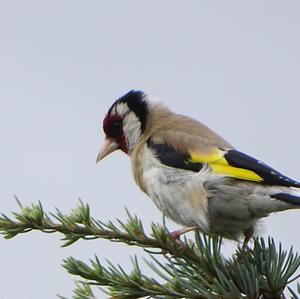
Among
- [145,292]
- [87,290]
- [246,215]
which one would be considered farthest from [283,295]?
[246,215]

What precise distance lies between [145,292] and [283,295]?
0.45 m

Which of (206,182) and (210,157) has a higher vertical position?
(210,157)

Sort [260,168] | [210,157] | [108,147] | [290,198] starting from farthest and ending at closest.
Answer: [108,147]
[210,157]
[260,168]
[290,198]

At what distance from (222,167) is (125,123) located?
4.00 feet

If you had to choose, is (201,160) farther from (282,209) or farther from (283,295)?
(283,295)

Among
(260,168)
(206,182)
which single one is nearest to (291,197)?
(260,168)

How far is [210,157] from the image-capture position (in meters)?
3.51

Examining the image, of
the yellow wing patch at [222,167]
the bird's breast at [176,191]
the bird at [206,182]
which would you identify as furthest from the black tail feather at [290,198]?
the bird's breast at [176,191]

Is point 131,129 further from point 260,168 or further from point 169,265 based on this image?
point 169,265

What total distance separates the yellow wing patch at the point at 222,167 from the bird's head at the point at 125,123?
32.1 inches

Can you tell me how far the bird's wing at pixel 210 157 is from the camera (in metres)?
3.22

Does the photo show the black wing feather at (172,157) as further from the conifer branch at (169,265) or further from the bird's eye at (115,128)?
the conifer branch at (169,265)

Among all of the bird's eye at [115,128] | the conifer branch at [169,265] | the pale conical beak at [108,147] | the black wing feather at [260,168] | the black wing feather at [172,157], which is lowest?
the conifer branch at [169,265]

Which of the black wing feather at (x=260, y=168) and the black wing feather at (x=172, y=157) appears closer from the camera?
the black wing feather at (x=260, y=168)
